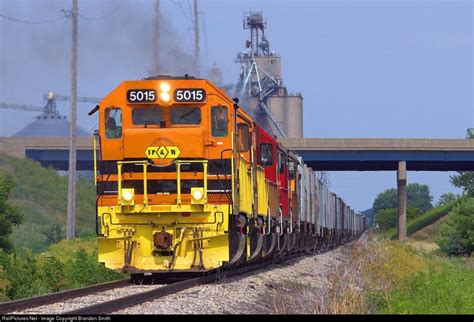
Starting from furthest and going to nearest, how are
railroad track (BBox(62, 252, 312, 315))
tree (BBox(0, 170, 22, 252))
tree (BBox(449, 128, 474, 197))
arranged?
tree (BBox(449, 128, 474, 197)) → tree (BBox(0, 170, 22, 252)) → railroad track (BBox(62, 252, 312, 315))

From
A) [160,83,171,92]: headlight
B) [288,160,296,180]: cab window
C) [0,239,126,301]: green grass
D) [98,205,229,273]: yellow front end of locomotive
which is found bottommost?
[0,239,126,301]: green grass

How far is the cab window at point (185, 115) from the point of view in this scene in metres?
17.8

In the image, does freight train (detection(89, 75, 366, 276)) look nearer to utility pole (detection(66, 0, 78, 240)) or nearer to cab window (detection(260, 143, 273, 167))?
cab window (detection(260, 143, 273, 167))

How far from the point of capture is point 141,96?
1766 cm

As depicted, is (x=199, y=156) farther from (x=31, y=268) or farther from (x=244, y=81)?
(x=244, y=81)

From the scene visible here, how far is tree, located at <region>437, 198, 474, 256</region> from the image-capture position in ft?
148

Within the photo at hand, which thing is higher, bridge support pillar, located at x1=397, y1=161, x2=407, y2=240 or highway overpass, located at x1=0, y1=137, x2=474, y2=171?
highway overpass, located at x1=0, y1=137, x2=474, y2=171

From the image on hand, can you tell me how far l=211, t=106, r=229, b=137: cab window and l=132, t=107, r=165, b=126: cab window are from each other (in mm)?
926

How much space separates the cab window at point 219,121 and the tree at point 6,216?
17.3m

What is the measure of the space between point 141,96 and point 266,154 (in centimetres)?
644

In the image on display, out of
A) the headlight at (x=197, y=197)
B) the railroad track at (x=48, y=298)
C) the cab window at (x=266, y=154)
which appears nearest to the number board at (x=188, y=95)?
the headlight at (x=197, y=197)

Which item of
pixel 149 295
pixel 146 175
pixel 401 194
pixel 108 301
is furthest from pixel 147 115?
pixel 401 194

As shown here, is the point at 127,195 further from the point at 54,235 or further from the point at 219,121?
the point at 54,235

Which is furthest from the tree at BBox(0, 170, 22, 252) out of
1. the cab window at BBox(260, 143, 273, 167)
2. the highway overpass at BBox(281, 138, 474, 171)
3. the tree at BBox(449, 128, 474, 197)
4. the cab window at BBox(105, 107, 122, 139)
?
the tree at BBox(449, 128, 474, 197)
